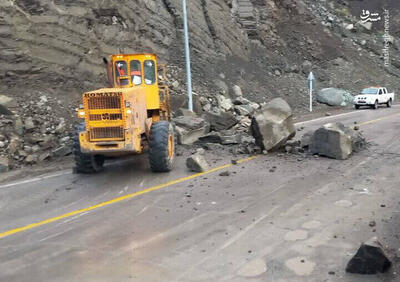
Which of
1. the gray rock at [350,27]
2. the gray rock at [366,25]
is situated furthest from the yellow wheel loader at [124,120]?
the gray rock at [366,25]

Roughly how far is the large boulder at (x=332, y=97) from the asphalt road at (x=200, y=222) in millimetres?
20230

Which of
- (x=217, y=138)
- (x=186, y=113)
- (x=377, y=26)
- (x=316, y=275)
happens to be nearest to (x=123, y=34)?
(x=186, y=113)

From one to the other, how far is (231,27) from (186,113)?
1446 cm

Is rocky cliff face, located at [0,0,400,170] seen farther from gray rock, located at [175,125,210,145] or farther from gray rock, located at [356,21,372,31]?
gray rock, located at [175,125,210,145]

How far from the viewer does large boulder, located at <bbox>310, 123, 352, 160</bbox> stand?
37.8 ft

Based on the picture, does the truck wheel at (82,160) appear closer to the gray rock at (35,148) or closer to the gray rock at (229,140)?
the gray rock at (35,148)

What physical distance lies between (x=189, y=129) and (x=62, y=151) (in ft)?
14.0

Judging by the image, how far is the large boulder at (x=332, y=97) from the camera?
30.5m

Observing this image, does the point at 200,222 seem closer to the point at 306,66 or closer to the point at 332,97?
the point at 332,97

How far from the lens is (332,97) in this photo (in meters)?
30.7

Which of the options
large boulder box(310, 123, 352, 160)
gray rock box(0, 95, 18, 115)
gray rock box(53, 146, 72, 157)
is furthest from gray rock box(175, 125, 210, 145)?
gray rock box(0, 95, 18, 115)

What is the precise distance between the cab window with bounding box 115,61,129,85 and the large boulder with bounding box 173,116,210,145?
3.16m

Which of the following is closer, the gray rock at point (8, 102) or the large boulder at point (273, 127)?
the large boulder at point (273, 127)

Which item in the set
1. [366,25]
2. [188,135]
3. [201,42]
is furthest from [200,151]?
[366,25]
